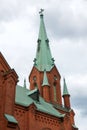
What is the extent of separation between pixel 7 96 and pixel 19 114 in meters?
4.51

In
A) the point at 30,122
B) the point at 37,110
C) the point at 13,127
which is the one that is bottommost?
the point at 13,127

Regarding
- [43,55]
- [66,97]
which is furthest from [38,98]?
[43,55]

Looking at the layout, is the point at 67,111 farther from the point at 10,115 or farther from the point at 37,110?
the point at 10,115

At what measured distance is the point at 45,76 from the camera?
36.5 m

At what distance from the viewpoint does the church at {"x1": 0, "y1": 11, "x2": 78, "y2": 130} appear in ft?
63.5

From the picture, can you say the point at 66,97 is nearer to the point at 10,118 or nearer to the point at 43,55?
the point at 43,55

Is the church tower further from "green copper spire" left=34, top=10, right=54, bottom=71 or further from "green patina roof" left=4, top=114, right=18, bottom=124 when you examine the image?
"green patina roof" left=4, top=114, right=18, bottom=124

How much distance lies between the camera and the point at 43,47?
138ft

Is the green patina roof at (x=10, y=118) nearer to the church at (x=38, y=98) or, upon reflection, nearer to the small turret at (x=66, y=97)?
the church at (x=38, y=98)

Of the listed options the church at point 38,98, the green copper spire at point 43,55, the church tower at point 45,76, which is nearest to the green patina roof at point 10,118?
the church at point 38,98

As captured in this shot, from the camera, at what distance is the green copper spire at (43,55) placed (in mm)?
39000

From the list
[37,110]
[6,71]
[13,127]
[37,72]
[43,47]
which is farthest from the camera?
[43,47]

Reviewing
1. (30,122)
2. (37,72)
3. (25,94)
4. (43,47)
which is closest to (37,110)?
(30,122)

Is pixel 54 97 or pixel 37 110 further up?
pixel 54 97
